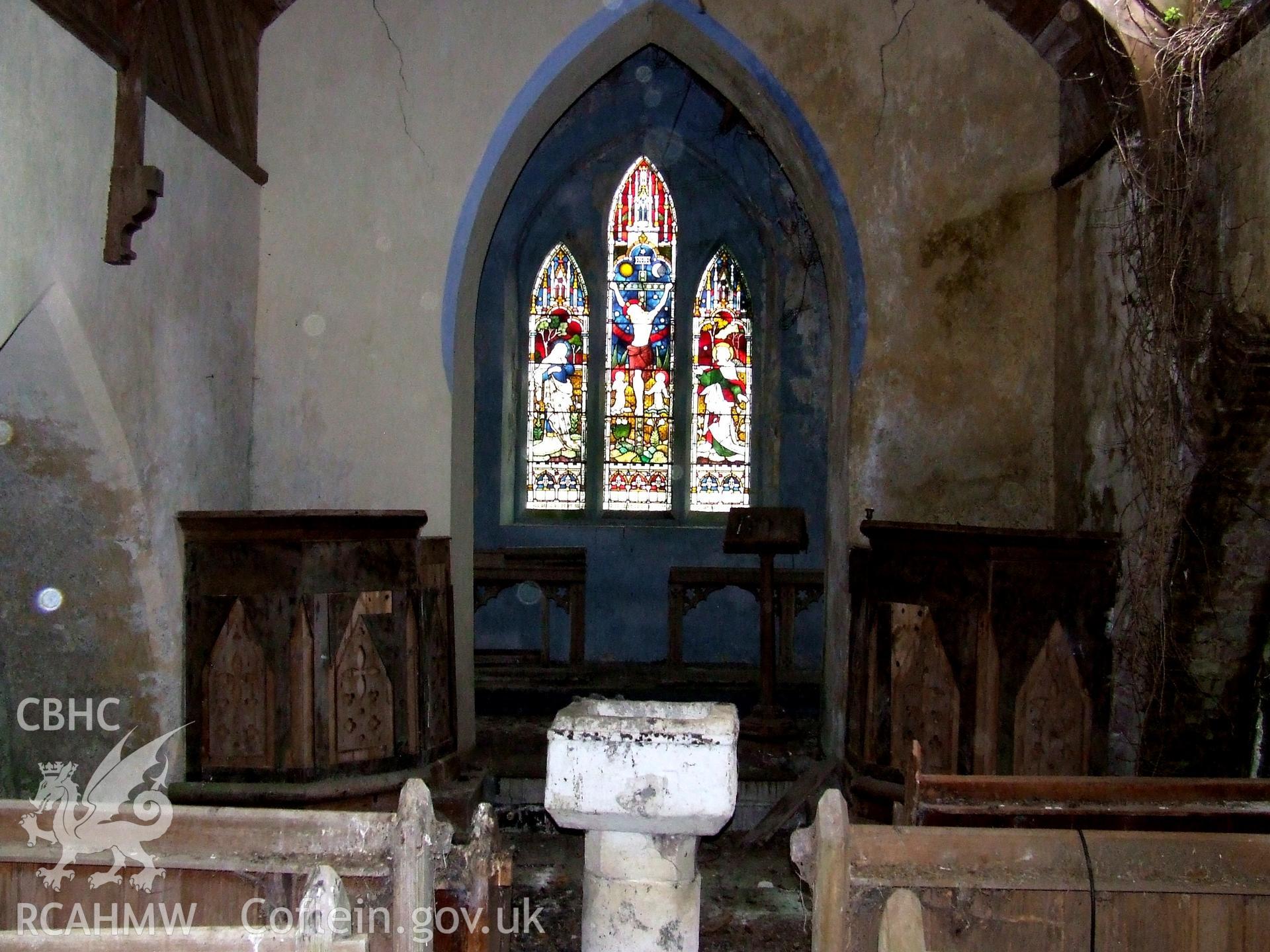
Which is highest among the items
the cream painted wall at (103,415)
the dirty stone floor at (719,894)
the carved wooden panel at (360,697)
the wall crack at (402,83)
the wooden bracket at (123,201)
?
the wall crack at (402,83)

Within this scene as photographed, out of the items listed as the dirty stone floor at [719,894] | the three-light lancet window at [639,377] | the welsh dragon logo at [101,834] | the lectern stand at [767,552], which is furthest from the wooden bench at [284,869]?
the three-light lancet window at [639,377]

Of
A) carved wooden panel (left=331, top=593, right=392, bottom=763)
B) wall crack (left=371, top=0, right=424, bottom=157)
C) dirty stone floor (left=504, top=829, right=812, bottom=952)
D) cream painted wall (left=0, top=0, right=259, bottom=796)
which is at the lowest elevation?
dirty stone floor (left=504, top=829, right=812, bottom=952)

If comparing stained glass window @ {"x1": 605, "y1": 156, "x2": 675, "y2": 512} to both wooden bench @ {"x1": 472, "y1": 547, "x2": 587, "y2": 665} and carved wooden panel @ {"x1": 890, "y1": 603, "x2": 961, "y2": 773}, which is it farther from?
carved wooden panel @ {"x1": 890, "y1": 603, "x2": 961, "y2": 773}

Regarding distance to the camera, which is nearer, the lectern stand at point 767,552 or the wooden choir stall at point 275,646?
the wooden choir stall at point 275,646

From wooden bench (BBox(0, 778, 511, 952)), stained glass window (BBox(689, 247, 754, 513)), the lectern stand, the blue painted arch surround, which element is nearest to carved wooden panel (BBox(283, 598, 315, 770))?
the blue painted arch surround

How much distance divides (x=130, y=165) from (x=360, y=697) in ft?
6.51

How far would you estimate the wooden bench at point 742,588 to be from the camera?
7.63 meters

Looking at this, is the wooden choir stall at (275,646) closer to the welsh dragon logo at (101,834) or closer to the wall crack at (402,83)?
the wall crack at (402,83)

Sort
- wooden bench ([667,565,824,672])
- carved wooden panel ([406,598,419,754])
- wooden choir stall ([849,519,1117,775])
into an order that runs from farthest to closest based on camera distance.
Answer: wooden bench ([667,565,824,672]), carved wooden panel ([406,598,419,754]), wooden choir stall ([849,519,1117,775])

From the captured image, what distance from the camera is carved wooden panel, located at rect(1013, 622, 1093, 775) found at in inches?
160

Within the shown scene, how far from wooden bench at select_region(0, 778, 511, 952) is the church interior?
2 centimetres

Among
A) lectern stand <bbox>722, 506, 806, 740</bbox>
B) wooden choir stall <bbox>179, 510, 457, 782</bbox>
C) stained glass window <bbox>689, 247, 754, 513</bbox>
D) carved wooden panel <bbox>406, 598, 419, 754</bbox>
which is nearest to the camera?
wooden choir stall <bbox>179, 510, 457, 782</bbox>

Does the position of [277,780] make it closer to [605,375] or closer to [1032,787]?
[1032,787]

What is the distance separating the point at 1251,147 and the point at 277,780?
377cm
